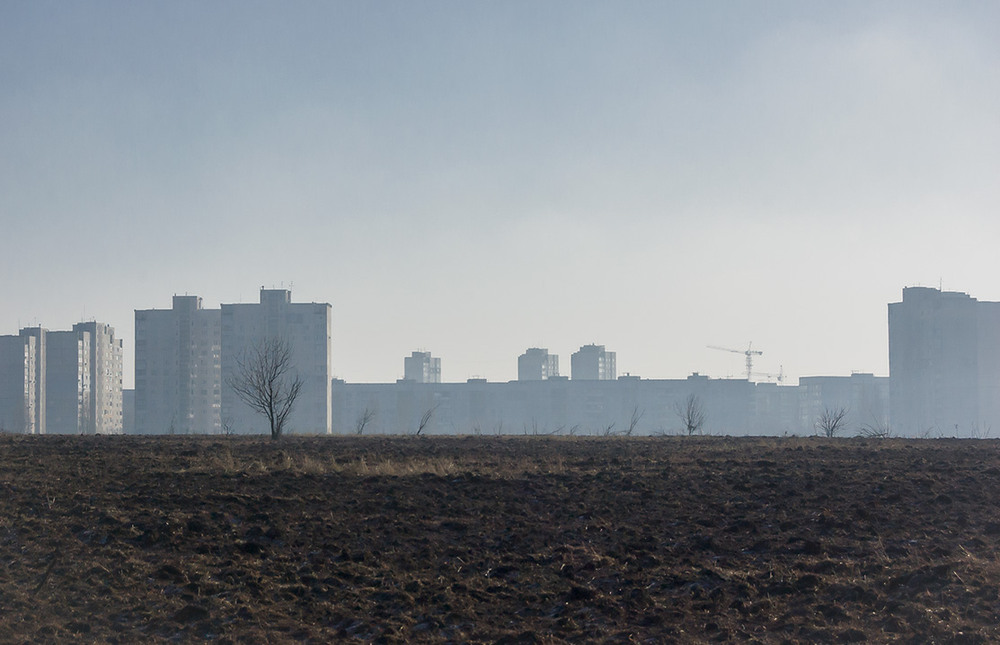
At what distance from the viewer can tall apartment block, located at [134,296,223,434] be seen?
501ft

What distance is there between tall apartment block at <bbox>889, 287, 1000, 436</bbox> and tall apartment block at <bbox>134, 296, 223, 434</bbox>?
11370 centimetres

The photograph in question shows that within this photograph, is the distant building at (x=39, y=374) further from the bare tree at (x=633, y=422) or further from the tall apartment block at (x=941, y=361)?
the tall apartment block at (x=941, y=361)

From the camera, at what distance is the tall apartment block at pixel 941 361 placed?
519 feet

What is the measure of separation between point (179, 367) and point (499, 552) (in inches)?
5792

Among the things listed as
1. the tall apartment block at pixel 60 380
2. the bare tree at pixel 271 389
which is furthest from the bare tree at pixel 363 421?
the tall apartment block at pixel 60 380

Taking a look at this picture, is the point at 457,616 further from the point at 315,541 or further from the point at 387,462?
the point at 387,462

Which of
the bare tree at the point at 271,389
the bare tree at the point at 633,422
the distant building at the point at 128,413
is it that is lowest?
the distant building at the point at 128,413

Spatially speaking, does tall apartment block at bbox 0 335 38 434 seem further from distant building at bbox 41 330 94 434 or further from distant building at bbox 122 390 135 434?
distant building at bbox 122 390 135 434

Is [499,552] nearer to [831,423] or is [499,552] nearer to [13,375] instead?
[831,423]

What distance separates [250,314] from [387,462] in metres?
137

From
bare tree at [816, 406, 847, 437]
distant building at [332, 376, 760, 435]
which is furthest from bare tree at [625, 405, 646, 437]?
distant building at [332, 376, 760, 435]

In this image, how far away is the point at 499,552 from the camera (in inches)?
605

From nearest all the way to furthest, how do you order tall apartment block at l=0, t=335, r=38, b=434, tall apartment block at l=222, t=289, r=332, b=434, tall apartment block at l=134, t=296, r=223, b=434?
tall apartment block at l=222, t=289, r=332, b=434, tall apartment block at l=134, t=296, r=223, b=434, tall apartment block at l=0, t=335, r=38, b=434

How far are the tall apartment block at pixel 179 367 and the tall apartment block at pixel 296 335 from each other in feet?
11.4
